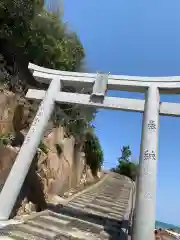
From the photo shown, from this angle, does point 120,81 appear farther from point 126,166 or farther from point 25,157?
point 126,166

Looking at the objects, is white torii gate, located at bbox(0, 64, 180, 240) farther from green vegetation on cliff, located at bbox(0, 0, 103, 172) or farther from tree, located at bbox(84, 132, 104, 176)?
tree, located at bbox(84, 132, 104, 176)

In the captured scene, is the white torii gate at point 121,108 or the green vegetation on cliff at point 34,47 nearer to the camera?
the white torii gate at point 121,108

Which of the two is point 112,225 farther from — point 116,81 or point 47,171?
point 116,81

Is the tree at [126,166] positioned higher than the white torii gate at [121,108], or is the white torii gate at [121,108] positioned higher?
the tree at [126,166]

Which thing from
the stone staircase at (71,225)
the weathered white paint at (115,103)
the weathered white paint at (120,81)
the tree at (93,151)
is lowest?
the stone staircase at (71,225)

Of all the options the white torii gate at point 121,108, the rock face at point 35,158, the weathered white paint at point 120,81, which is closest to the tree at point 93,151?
the rock face at point 35,158

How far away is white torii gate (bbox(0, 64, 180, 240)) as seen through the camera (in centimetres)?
555

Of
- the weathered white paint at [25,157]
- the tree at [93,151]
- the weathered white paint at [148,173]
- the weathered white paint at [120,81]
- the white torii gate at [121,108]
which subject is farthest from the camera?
the tree at [93,151]

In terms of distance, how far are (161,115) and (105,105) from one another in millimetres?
1432

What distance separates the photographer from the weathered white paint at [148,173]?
17.5ft

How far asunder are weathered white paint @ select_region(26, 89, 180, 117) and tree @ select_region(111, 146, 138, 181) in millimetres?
19962

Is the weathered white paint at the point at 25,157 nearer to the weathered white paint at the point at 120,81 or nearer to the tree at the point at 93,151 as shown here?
the weathered white paint at the point at 120,81

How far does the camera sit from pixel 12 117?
9.02 metres

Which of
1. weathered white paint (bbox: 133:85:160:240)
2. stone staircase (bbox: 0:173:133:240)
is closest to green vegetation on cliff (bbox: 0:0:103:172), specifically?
stone staircase (bbox: 0:173:133:240)
